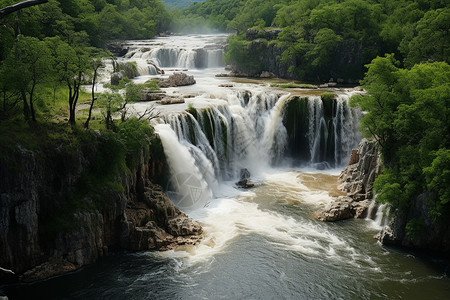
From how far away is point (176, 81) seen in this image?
158ft

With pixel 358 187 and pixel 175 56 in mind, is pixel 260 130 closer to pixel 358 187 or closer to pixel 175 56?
pixel 358 187

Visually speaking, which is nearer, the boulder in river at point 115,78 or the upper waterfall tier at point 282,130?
the upper waterfall tier at point 282,130

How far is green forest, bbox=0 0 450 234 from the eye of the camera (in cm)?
2180

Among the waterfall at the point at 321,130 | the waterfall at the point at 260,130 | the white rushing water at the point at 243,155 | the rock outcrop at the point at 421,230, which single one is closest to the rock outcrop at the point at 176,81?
the white rushing water at the point at 243,155

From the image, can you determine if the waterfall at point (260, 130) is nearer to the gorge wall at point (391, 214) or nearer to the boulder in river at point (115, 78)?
the boulder in river at point (115, 78)

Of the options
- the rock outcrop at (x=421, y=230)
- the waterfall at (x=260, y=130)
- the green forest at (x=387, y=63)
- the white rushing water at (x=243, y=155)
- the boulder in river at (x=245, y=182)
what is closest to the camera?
the rock outcrop at (x=421, y=230)

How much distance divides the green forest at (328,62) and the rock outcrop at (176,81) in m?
8.63

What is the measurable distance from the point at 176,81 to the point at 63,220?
30295mm

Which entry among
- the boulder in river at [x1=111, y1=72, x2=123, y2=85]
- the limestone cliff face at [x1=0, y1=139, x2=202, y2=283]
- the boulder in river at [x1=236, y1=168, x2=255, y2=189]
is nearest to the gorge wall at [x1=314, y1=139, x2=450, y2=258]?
the boulder in river at [x1=236, y1=168, x2=255, y2=189]

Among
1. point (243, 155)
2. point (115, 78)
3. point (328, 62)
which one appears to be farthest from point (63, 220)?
point (328, 62)

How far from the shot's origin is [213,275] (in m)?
20.7

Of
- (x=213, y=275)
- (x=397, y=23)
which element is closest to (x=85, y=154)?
(x=213, y=275)

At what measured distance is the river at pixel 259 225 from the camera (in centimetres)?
1984

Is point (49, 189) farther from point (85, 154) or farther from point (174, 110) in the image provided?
point (174, 110)
